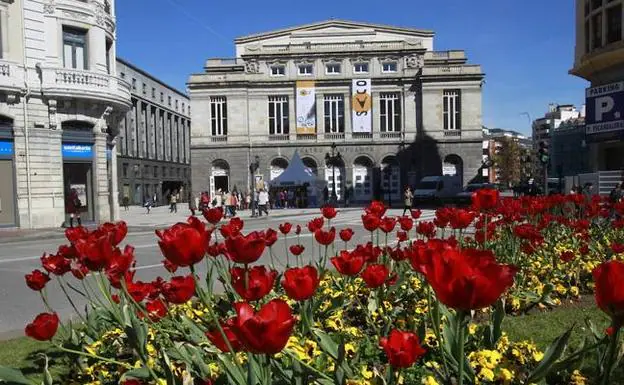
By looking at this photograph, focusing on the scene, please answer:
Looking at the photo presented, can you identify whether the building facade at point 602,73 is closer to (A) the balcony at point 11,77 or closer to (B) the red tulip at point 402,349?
(B) the red tulip at point 402,349

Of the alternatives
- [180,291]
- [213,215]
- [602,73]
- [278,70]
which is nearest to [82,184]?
[213,215]

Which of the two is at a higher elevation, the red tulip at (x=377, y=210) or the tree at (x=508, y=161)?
the tree at (x=508, y=161)

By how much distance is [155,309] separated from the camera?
3.29 m

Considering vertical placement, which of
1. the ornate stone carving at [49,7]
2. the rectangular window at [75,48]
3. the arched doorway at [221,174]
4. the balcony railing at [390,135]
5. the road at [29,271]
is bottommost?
the road at [29,271]

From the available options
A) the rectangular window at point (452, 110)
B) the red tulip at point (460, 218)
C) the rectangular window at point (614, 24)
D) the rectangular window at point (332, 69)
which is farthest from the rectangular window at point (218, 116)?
the red tulip at point (460, 218)

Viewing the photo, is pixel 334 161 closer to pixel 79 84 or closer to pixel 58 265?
pixel 79 84

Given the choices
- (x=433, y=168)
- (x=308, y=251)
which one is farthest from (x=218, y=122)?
(x=308, y=251)

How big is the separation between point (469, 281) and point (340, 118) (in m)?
51.0

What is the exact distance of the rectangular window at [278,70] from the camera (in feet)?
172

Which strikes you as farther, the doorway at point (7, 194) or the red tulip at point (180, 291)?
the doorway at point (7, 194)

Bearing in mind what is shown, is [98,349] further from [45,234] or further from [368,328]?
[45,234]

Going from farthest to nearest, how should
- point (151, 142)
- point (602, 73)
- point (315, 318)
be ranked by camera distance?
point (151, 142) → point (602, 73) → point (315, 318)

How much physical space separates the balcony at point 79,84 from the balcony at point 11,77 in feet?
3.06

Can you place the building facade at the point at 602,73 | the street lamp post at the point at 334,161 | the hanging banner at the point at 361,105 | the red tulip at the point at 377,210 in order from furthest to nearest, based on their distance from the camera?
1. the hanging banner at the point at 361,105
2. the street lamp post at the point at 334,161
3. the building facade at the point at 602,73
4. the red tulip at the point at 377,210
